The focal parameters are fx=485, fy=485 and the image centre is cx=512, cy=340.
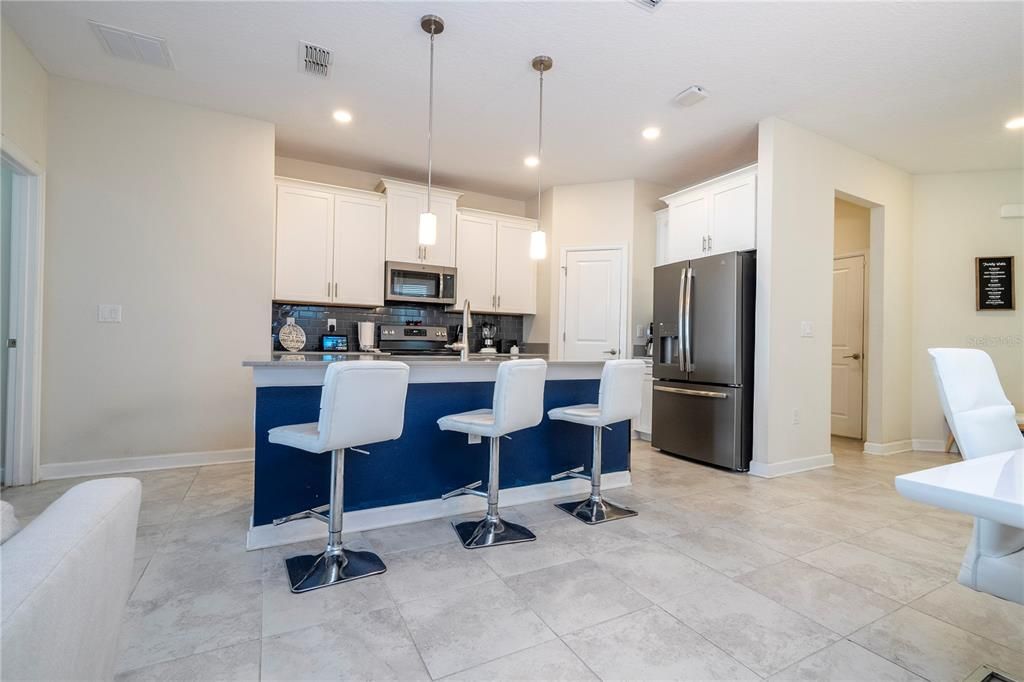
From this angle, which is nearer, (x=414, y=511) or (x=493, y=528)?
(x=493, y=528)

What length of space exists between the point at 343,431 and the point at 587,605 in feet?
3.90

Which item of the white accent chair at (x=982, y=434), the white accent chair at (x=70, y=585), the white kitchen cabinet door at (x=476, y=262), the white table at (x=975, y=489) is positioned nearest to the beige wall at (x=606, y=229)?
the white kitchen cabinet door at (x=476, y=262)

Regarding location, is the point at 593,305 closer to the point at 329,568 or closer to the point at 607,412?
the point at 607,412

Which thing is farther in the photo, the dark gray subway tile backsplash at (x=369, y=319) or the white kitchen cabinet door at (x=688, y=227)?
the dark gray subway tile backsplash at (x=369, y=319)

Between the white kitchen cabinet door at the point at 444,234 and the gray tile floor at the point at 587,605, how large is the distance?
10.0 feet

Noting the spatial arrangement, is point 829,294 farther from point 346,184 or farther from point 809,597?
point 346,184

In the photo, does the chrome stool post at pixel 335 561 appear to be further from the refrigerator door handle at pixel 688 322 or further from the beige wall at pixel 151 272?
the refrigerator door handle at pixel 688 322

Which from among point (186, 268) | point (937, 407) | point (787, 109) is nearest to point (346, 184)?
point (186, 268)

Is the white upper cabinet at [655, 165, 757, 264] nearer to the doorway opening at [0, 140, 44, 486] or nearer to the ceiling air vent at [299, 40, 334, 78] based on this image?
the ceiling air vent at [299, 40, 334, 78]

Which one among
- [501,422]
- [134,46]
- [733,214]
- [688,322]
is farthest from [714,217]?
[134,46]

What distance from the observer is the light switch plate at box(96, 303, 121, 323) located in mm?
3537

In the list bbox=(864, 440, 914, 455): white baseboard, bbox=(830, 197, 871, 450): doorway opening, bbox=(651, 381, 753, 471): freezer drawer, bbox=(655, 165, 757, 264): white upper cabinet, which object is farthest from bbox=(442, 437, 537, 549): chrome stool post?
bbox=(830, 197, 871, 450): doorway opening

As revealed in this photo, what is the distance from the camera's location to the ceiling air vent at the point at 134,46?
287 cm

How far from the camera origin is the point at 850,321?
555 centimetres
